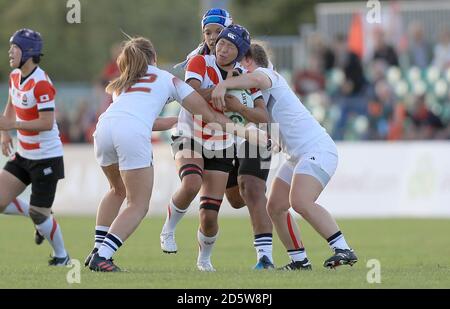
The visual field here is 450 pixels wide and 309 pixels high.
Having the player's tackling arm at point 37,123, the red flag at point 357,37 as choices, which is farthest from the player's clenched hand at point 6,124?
the red flag at point 357,37

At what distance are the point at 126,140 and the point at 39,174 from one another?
93.3 inches

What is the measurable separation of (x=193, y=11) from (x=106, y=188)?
15.4 meters

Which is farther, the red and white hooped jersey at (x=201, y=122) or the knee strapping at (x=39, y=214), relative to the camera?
the knee strapping at (x=39, y=214)

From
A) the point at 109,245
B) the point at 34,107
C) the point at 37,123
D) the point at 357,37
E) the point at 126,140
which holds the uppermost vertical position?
the point at 357,37

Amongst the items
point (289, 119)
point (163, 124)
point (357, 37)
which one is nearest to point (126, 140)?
point (163, 124)

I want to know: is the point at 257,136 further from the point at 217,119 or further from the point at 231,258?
the point at 231,258

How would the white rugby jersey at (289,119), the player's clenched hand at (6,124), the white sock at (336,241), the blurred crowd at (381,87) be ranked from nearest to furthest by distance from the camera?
the white sock at (336,241) < the white rugby jersey at (289,119) < the player's clenched hand at (6,124) < the blurred crowd at (381,87)

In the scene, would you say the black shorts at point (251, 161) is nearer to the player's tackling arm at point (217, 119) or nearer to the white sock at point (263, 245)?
the white sock at point (263, 245)

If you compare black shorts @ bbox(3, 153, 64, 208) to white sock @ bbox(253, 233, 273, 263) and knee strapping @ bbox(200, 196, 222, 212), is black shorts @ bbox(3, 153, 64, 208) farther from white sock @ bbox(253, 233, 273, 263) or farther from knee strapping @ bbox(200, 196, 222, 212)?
white sock @ bbox(253, 233, 273, 263)

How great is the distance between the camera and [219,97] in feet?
32.9

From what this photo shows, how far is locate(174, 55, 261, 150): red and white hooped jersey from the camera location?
10414 millimetres

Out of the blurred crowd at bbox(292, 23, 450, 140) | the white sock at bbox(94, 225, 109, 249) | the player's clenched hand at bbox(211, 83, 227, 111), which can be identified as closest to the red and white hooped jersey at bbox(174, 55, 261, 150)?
the player's clenched hand at bbox(211, 83, 227, 111)

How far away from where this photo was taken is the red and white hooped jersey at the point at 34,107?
1128 cm

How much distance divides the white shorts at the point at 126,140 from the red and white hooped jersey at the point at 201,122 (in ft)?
3.22
